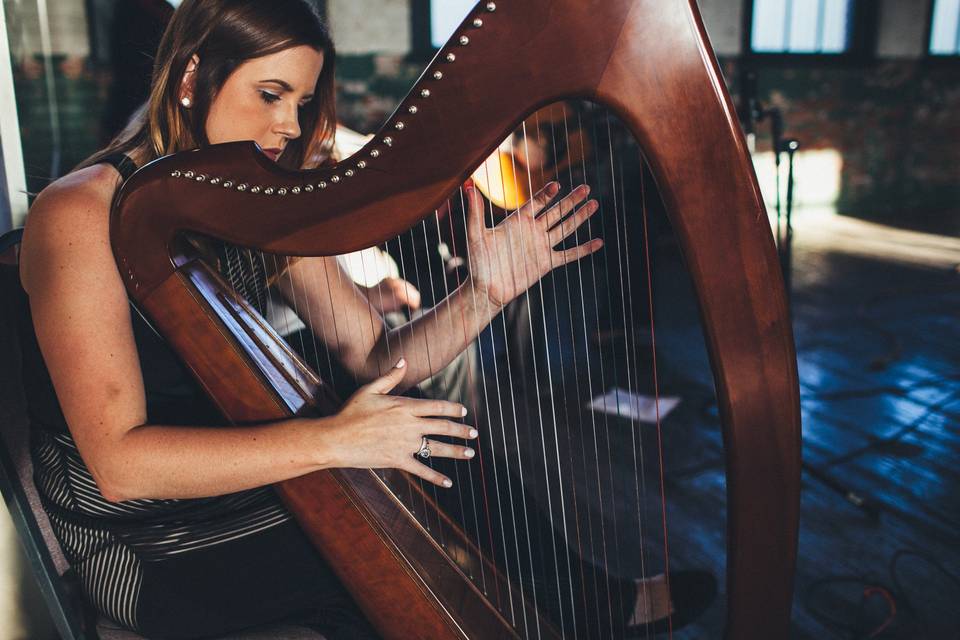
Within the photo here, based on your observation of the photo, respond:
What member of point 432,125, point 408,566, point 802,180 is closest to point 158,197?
point 432,125

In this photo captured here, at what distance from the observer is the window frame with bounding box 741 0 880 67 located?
6168 millimetres

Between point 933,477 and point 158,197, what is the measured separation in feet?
6.80

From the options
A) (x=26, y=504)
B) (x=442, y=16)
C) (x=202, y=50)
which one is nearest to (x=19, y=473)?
(x=26, y=504)

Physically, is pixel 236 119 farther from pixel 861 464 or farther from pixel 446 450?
pixel 861 464

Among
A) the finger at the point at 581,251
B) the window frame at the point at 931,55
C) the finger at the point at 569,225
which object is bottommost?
the finger at the point at 581,251

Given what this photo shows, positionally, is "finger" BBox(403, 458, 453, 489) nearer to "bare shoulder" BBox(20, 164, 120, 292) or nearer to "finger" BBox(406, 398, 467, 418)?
"finger" BBox(406, 398, 467, 418)

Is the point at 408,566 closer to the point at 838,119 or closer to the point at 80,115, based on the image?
the point at 80,115

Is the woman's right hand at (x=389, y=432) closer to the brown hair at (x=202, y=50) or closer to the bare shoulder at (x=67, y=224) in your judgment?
the bare shoulder at (x=67, y=224)

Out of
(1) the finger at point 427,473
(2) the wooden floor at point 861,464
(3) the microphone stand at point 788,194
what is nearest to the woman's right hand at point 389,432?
(1) the finger at point 427,473

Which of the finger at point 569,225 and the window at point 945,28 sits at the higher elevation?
the window at point 945,28

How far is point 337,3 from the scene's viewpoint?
16.6ft

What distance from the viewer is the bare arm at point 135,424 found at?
2.43 ft

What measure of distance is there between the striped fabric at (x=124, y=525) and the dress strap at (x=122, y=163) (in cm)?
30

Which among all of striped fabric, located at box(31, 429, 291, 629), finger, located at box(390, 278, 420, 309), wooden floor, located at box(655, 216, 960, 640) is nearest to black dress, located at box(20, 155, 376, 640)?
striped fabric, located at box(31, 429, 291, 629)
